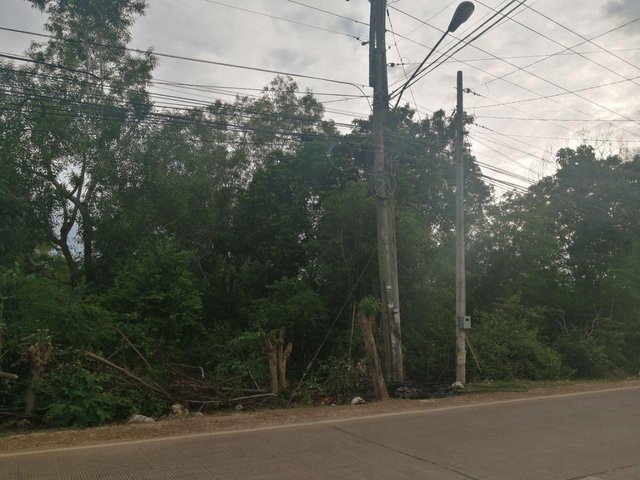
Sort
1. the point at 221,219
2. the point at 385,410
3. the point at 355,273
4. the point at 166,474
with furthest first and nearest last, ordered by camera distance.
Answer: the point at 221,219 → the point at 355,273 → the point at 385,410 → the point at 166,474

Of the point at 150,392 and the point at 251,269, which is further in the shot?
the point at 251,269

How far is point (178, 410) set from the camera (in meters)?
10.7

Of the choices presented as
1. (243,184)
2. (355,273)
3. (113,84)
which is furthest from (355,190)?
(113,84)

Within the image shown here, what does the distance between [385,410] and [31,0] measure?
21.4 meters

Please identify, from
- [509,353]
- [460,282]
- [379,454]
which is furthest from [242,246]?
[379,454]

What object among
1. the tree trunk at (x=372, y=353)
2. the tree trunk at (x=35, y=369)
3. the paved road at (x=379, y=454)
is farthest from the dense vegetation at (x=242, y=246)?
the paved road at (x=379, y=454)

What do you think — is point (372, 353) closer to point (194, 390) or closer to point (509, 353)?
point (194, 390)

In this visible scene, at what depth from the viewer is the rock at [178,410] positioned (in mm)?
10423

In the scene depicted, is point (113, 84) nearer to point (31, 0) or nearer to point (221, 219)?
point (31, 0)

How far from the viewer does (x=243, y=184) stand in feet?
88.7

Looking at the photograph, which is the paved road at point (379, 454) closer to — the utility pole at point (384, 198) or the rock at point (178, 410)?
the rock at point (178, 410)

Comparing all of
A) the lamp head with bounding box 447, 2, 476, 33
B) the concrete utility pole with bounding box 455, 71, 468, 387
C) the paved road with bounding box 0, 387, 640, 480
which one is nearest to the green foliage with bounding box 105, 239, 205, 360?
the concrete utility pole with bounding box 455, 71, 468, 387

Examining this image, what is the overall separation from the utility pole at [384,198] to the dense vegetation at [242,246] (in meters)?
0.77

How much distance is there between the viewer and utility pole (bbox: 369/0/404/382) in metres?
13.2
